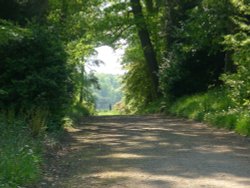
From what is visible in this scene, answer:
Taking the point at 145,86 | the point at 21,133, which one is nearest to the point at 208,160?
the point at 21,133

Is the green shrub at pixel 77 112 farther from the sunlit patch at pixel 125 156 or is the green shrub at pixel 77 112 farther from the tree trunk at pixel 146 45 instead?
the sunlit patch at pixel 125 156

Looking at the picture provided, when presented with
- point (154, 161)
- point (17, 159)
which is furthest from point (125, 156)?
point (17, 159)

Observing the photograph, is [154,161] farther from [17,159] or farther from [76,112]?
[76,112]

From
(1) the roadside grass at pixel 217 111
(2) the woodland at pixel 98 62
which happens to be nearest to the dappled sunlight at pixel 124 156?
(2) the woodland at pixel 98 62

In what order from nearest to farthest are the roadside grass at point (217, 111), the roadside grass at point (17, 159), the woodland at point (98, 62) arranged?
1. the roadside grass at point (17, 159)
2. the woodland at point (98, 62)
3. the roadside grass at point (217, 111)

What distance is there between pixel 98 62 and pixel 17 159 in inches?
1084

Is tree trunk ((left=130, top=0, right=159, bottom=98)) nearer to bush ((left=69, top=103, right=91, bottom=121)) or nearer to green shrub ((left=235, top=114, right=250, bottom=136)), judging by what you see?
bush ((left=69, top=103, right=91, bottom=121))

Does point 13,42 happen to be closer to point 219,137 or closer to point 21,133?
point 21,133

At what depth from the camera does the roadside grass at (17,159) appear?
7.18 metres

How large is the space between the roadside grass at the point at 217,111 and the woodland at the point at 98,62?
0.16ft

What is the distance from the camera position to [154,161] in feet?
31.3

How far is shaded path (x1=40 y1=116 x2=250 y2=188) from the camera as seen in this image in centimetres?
785

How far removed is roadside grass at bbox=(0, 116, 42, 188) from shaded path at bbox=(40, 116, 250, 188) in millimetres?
371

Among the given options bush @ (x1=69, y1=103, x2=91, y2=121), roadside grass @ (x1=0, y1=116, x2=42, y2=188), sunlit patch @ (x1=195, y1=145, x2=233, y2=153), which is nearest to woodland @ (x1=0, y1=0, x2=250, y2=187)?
roadside grass @ (x1=0, y1=116, x2=42, y2=188)
